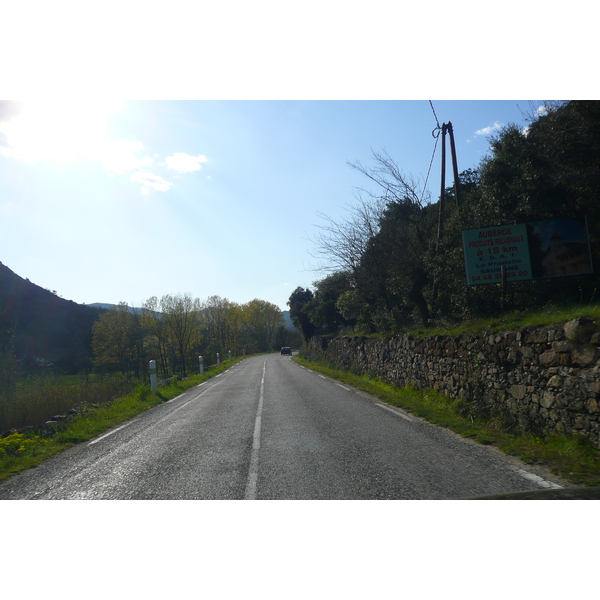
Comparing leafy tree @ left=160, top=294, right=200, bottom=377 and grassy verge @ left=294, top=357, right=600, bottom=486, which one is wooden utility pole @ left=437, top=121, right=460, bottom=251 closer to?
grassy verge @ left=294, top=357, right=600, bottom=486

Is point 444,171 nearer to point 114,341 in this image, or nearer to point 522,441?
Result: point 522,441

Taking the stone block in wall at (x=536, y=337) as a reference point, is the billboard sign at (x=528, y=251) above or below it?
above

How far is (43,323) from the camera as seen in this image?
3444 centimetres

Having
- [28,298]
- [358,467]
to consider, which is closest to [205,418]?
[358,467]

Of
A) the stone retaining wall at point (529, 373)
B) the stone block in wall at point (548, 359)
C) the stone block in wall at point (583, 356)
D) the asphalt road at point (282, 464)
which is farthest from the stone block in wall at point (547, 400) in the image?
the asphalt road at point (282, 464)

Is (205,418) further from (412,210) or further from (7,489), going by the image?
(412,210)

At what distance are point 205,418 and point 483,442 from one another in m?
6.07

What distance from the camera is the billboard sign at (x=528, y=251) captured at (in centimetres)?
886

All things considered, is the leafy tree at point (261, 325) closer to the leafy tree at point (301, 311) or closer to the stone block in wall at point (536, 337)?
the leafy tree at point (301, 311)

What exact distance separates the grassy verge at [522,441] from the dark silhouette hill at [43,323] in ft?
57.3

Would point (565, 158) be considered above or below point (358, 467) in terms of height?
above

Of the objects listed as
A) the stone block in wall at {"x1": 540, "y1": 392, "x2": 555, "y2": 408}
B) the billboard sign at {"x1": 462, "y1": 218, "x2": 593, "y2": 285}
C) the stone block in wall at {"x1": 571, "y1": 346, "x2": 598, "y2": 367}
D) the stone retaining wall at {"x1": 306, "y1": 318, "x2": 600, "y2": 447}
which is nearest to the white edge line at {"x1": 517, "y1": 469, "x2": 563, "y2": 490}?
the stone retaining wall at {"x1": 306, "y1": 318, "x2": 600, "y2": 447}

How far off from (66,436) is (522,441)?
804cm
